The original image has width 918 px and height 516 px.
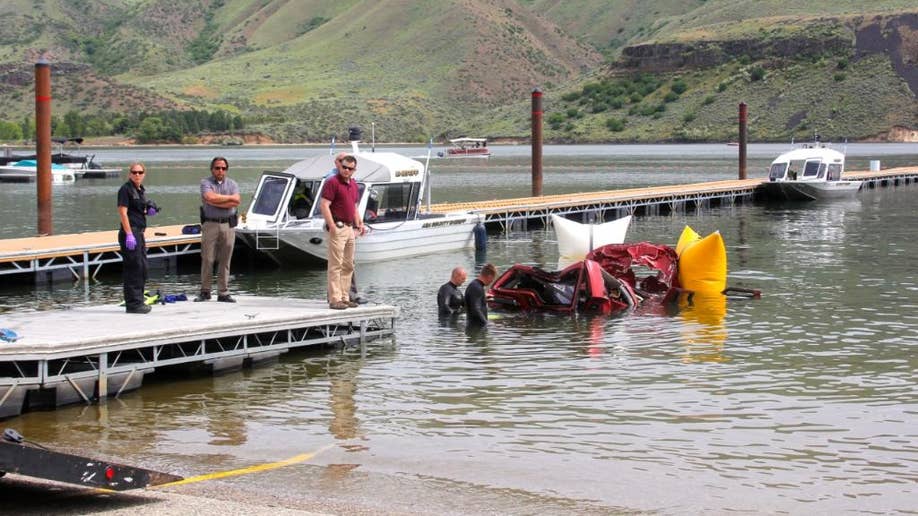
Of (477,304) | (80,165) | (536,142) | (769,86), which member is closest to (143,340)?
(477,304)

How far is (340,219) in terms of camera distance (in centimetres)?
1820

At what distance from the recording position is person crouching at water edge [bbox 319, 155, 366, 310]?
1786 centimetres

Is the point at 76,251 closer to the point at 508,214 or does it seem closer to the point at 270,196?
the point at 270,196

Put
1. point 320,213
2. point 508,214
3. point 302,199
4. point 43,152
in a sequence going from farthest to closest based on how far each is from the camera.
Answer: point 508,214, point 43,152, point 302,199, point 320,213

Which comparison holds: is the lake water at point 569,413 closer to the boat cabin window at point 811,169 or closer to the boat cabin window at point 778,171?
the boat cabin window at point 778,171

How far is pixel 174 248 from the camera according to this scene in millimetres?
30922

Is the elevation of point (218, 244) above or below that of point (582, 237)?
above

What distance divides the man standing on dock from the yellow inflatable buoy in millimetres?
10496

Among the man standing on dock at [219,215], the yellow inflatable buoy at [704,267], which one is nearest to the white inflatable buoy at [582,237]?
the yellow inflatable buoy at [704,267]

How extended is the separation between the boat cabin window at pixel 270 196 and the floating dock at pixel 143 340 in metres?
10.7

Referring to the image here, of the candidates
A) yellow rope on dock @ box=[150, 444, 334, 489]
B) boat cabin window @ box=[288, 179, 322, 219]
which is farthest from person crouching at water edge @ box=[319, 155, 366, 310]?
boat cabin window @ box=[288, 179, 322, 219]

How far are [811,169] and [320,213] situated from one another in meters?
38.2

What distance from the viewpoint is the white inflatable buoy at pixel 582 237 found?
28172 millimetres

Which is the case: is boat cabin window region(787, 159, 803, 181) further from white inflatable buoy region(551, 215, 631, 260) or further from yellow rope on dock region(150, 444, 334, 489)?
yellow rope on dock region(150, 444, 334, 489)
